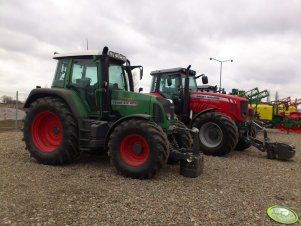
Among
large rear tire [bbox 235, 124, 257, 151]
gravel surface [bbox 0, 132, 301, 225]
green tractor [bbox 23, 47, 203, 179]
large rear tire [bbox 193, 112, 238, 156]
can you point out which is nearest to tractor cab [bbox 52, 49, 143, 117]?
green tractor [bbox 23, 47, 203, 179]

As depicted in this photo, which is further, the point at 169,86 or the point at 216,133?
the point at 169,86

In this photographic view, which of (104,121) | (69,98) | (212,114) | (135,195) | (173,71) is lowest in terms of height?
(135,195)

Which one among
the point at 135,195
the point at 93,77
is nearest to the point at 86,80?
the point at 93,77

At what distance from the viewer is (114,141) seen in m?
6.57

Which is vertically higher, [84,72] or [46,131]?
[84,72]

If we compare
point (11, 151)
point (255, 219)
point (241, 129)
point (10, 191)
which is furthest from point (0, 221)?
point (241, 129)

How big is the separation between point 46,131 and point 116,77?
6.68 ft

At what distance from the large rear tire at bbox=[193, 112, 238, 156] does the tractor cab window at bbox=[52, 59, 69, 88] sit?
14.4ft

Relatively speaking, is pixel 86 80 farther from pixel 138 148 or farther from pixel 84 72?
pixel 138 148

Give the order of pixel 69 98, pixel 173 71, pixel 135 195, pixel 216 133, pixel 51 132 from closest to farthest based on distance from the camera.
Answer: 1. pixel 135 195
2. pixel 69 98
3. pixel 51 132
4. pixel 216 133
5. pixel 173 71

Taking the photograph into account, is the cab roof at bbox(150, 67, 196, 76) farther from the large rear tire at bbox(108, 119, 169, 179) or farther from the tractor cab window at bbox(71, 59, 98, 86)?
the large rear tire at bbox(108, 119, 169, 179)

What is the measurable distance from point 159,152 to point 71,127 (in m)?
2.06

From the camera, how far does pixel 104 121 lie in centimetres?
727

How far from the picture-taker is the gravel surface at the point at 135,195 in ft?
14.8
